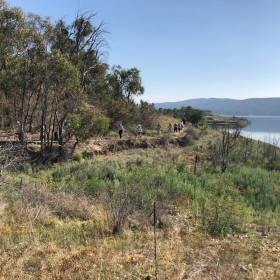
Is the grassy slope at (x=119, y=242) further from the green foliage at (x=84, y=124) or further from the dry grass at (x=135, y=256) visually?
the green foliage at (x=84, y=124)

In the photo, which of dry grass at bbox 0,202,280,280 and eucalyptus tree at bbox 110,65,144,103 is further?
eucalyptus tree at bbox 110,65,144,103

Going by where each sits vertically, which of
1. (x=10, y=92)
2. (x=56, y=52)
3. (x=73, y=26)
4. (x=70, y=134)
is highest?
(x=73, y=26)

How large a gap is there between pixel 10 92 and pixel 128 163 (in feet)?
29.8

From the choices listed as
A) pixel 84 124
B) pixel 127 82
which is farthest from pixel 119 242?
pixel 127 82

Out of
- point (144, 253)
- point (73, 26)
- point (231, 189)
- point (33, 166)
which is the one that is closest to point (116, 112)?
point (73, 26)

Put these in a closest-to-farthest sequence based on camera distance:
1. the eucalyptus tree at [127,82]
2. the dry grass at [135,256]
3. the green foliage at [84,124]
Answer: the dry grass at [135,256], the green foliage at [84,124], the eucalyptus tree at [127,82]

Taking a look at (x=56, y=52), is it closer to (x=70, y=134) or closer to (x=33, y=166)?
(x=70, y=134)

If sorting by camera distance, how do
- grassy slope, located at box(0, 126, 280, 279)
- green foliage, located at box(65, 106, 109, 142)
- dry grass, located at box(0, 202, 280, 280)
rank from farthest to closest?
green foliage, located at box(65, 106, 109, 142)
grassy slope, located at box(0, 126, 280, 279)
dry grass, located at box(0, 202, 280, 280)

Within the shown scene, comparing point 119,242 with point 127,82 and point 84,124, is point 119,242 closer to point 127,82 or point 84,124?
point 84,124

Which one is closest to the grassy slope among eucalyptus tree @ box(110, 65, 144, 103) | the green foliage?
the green foliage

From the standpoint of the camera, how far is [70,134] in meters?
24.1

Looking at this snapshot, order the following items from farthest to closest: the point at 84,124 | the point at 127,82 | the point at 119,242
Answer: the point at 127,82 → the point at 84,124 → the point at 119,242

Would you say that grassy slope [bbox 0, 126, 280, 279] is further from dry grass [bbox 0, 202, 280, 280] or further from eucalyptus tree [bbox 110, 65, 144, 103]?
eucalyptus tree [bbox 110, 65, 144, 103]

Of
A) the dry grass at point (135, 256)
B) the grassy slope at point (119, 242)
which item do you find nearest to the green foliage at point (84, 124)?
the grassy slope at point (119, 242)
